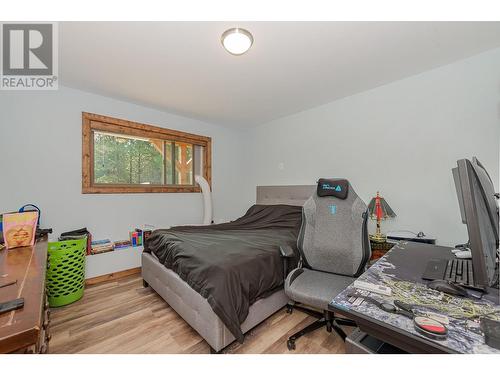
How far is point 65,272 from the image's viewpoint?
82.9 inches

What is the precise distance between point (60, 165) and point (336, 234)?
321 cm

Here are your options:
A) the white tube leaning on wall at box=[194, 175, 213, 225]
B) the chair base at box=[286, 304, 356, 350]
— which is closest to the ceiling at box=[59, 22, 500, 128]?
the white tube leaning on wall at box=[194, 175, 213, 225]

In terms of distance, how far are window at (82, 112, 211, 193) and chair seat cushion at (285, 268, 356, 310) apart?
2.59 m

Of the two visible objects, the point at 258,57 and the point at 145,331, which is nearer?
the point at 145,331

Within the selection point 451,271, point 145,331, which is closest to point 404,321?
point 451,271

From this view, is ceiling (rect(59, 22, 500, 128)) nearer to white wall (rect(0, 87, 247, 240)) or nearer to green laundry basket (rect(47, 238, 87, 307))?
white wall (rect(0, 87, 247, 240))

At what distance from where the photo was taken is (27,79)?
7.50 feet

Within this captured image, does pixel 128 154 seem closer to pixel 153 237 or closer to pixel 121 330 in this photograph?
pixel 153 237

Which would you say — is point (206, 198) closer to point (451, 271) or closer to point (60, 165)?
point (60, 165)

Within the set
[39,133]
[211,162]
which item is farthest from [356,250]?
[39,133]

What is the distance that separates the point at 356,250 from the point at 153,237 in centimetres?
212

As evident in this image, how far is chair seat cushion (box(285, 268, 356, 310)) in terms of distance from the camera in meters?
1.39

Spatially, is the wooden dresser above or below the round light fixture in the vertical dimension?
below

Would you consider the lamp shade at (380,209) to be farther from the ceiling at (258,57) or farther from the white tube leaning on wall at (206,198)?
the white tube leaning on wall at (206,198)
